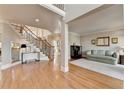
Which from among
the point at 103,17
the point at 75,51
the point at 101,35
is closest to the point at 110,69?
the point at 103,17

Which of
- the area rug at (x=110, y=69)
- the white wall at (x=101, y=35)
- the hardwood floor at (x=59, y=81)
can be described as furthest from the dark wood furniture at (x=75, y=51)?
the hardwood floor at (x=59, y=81)

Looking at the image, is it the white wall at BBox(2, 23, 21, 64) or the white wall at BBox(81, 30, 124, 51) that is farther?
the white wall at BBox(81, 30, 124, 51)

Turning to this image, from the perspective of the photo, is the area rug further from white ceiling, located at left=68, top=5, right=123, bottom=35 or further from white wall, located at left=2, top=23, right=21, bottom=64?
white wall, located at left=2, top=23, right=21, bottom=64

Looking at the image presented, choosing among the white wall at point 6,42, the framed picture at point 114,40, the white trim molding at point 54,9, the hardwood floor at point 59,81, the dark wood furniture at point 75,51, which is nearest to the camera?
the hardwood floor at point 59,81

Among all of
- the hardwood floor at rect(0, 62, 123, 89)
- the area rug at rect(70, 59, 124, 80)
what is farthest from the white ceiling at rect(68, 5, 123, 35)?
the area rug at rect(70, 59, 124, 80)

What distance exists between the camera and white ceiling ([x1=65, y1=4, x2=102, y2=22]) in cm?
292

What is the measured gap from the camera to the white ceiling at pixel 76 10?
9.57 feet

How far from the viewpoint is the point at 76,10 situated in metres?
3.67

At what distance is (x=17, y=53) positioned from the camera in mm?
6789

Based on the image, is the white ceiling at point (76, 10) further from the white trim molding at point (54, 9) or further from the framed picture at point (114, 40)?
the framed picture at point (114, 40)

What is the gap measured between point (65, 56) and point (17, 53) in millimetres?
3638

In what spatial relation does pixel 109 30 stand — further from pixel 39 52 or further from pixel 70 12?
pixel 39 52

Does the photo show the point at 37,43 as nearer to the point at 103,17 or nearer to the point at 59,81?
the point at 103,17

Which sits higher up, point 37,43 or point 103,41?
point 103,41
